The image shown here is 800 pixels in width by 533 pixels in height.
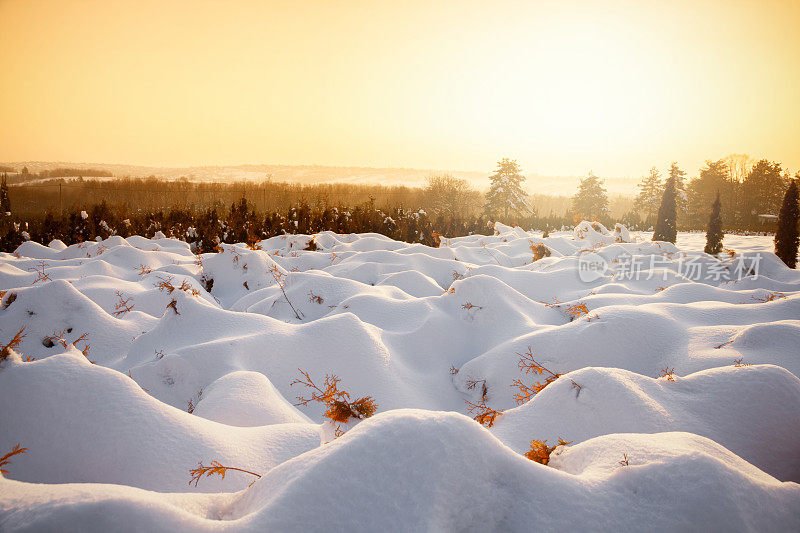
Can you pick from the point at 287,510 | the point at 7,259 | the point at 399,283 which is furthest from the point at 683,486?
the point at 7,259

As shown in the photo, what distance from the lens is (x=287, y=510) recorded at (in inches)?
42.0

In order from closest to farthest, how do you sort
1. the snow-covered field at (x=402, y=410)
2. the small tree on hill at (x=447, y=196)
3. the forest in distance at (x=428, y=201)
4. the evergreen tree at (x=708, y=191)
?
1. the snow-covered field at (x=402, y=410)
2. the forest in distance at (x=428, y=201)
3. the small tree on hill at (x=447, y=196)
4. the evergreen tree at (x=708, y=191)

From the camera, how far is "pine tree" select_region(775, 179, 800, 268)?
10.1m

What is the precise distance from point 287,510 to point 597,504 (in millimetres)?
988

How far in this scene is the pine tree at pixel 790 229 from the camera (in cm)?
1012

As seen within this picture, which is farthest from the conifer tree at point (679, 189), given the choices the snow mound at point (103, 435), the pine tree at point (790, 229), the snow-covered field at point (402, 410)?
the snow mound at point (103, 435)

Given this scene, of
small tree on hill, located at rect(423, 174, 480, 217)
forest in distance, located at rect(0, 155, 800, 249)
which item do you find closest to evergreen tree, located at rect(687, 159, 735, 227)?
forest in distance, located at rect(0, 155, 800, 249)

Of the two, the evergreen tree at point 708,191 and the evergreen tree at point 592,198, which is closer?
the evergreen tree at point 708,191

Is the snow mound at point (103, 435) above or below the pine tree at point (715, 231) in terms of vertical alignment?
below

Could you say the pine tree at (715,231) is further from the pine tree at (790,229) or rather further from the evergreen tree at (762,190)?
the evergreen tree at (762,190)

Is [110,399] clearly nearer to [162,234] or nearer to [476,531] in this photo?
[476,531]

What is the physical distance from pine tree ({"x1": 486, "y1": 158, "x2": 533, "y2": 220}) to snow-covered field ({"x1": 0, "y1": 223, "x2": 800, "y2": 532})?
2022 centimetres

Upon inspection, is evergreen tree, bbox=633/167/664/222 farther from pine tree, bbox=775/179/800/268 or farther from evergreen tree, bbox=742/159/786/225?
pine tree, bbox=775/179/800/268

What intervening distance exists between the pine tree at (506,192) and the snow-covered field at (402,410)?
20.2m
